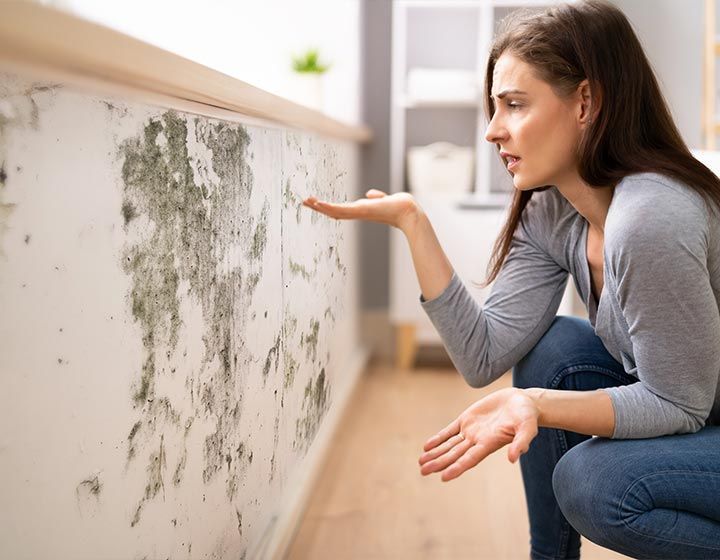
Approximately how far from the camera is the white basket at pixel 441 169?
344cm

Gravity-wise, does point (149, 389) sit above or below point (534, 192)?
below

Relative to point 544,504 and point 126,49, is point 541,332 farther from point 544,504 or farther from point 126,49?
point 126,49

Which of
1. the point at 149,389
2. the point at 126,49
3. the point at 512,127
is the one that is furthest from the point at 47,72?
the point at 512,127

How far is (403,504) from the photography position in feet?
6.66

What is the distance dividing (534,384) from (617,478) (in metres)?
0.33

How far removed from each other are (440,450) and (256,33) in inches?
71.7

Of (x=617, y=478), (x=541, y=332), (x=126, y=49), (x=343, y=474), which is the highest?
(x=126, y=49)

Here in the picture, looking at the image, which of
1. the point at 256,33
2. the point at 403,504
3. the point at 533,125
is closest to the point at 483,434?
the point at 533,125

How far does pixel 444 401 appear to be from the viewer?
9.82 feet

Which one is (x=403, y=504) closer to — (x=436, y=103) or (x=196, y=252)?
(x=196, y=252)

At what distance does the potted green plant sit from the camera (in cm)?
293

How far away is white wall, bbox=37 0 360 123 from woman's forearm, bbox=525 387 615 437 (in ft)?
2.04

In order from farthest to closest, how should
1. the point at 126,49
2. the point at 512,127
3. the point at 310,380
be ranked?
the point at 310,380, the point at 512,127, the point at 126,49

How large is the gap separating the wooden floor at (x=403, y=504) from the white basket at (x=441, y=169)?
0.97 m
